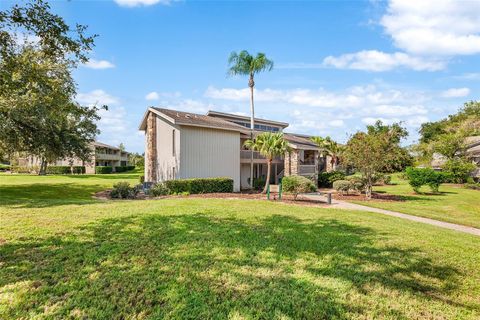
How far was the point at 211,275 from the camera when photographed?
471 centimetres

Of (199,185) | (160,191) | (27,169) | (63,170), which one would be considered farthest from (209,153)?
(27,169)

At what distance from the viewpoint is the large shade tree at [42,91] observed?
621cm

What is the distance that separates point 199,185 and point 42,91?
10.1 meters

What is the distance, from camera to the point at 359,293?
4.28m

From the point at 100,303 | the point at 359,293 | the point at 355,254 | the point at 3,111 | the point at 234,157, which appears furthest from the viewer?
the point at 234,157

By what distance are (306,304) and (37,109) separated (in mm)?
20432

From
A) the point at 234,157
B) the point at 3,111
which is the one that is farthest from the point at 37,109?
the point at 234,157

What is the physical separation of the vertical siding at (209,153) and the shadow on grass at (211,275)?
12795mm

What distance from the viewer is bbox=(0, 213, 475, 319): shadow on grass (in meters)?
3.79

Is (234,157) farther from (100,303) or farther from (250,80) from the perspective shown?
(100,303)

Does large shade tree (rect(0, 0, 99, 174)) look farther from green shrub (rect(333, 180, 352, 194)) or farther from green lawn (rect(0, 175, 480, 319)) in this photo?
green shrub (rect(333, 180, 352, 194))

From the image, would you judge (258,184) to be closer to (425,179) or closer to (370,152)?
(370,152)

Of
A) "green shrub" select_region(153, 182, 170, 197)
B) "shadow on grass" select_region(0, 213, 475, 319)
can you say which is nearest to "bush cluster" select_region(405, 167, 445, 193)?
"shadow on grass" select_region(0, 213, 475, 319)

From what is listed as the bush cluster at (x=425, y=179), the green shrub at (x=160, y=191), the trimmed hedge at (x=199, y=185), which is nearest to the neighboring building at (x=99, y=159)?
the green shrub at (x=160, y=191)
